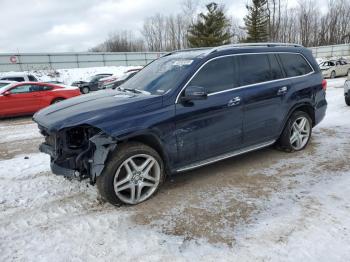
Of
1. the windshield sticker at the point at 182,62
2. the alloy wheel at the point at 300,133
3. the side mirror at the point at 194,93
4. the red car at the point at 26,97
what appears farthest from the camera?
the red car at the point at 26,97

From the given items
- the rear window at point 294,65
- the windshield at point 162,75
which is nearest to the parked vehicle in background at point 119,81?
the windshield at point 162,75

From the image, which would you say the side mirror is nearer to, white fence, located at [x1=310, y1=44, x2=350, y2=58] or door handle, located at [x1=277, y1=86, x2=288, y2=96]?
door handle, located at [x1=277, y1=86, x2=288, y2=96]

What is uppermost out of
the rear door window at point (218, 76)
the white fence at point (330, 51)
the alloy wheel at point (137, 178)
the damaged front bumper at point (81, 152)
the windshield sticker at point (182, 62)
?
the white fence at point (330, 51)

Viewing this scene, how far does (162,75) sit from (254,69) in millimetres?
1452

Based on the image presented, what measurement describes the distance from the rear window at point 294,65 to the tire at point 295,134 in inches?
27.4

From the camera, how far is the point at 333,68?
21.9 meters

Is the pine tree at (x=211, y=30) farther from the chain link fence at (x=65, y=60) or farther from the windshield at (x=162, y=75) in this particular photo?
the windshield at (x=162, y=75)

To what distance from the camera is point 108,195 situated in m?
3.66

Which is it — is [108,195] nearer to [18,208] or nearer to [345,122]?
[18,208]

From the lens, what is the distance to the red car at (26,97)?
11266mm

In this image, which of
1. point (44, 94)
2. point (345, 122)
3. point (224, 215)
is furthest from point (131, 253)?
point (44, 94)

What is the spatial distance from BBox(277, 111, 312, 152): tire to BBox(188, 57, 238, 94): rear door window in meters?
1.50

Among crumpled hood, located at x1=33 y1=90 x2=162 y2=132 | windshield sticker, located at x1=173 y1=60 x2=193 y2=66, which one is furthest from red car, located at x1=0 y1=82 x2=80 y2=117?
windshield sticker, located at x1=173 y1=60 x2=193 y2=66

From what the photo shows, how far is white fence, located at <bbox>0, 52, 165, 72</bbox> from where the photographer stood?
33094 mm
